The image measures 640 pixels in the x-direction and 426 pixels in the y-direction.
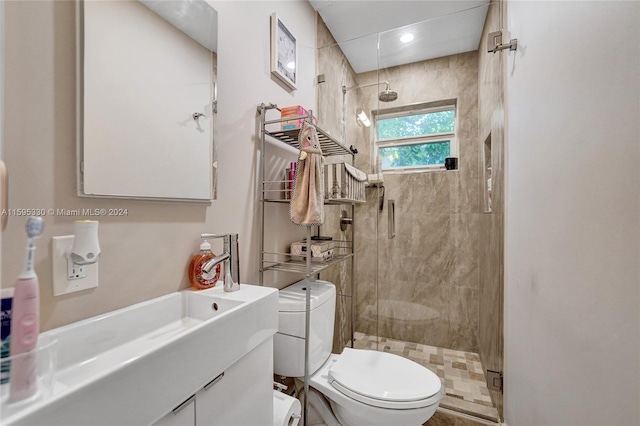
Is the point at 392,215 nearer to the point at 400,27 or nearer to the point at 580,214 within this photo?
the point at 400,27

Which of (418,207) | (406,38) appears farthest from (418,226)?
(406,38)

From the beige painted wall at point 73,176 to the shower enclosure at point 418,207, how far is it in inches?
36.9

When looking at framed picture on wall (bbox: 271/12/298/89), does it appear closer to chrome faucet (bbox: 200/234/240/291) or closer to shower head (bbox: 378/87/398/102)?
shower head (bbox: 378/87/398/102)

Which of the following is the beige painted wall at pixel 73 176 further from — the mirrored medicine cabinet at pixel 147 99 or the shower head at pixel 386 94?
the shower head at pixel 386 94

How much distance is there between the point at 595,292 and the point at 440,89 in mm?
1999

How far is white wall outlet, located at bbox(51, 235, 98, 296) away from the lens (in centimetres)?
66

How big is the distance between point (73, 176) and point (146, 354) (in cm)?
50

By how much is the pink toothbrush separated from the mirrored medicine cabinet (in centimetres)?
29

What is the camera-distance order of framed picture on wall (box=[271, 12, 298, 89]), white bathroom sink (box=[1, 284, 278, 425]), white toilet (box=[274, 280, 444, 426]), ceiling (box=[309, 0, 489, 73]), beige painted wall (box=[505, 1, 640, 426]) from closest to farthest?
white bathroom sink (box=[1, 284, 278, 425]), beige painted wall (box=[505, 1, 640, 426]), white toilet (box=[274, 280, 444, 426]), framed picture on wall (box=[271, 12, 298, 89]), ceiling (box=[309, 0, 489, 73])

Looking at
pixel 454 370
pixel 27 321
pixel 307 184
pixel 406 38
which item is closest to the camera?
pixel 27 321

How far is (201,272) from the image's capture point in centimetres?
100

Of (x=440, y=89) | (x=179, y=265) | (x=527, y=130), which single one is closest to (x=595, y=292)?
(x=527, y=130)

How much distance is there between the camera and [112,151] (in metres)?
0.78

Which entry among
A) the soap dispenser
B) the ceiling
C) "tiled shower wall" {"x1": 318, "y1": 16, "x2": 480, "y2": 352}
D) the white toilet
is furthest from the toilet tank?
the ceiling
